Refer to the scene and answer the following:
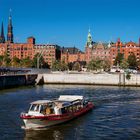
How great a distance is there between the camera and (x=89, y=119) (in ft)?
209

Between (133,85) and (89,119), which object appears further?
(133,85)

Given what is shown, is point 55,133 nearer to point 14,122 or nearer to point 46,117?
point 46,117

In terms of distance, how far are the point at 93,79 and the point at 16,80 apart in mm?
31784

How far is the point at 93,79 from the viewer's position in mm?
159000

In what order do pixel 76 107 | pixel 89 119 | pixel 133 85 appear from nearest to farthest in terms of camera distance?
pixel 89 119
pixel 76 107
pixel 133 85

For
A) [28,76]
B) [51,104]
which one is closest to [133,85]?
[28,76]

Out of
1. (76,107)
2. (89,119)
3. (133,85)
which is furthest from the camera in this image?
(133,85)

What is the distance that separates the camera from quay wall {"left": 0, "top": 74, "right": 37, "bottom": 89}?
131413 mm

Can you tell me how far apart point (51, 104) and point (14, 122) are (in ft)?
20.0

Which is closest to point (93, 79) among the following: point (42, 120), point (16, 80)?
point (16, 80)

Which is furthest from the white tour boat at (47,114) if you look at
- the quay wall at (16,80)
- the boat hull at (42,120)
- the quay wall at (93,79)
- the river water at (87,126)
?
the quay wall at (93,79)

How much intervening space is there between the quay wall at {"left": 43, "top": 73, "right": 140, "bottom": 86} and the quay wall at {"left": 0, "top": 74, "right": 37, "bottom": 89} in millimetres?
7005

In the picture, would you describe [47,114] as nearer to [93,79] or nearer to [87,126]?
[87,126]

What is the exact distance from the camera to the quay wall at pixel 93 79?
155 meters
